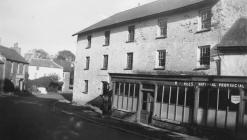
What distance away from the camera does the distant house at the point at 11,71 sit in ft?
134

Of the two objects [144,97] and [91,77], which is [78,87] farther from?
[144,97]

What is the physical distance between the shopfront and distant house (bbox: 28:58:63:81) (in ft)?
157

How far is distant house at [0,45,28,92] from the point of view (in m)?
40.9

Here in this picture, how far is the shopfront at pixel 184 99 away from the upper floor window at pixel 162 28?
3.62m

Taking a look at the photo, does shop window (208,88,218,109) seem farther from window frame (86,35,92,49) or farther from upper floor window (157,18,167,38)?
window frame (86,35,92,49)

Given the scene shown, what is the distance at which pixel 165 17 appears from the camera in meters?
20.7

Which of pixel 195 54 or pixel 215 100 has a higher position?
pixel 195 54

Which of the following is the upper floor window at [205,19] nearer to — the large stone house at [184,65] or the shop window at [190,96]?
the large stone house at [184,65]

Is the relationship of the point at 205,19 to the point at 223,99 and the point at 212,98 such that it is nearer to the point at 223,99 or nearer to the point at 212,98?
the point at 212,98

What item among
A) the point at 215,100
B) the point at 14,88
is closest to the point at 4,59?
the point at 14,88

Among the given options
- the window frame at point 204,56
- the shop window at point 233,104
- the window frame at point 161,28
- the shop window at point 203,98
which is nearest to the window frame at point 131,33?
the window frame at point 161,28

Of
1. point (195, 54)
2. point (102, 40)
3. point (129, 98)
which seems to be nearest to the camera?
point (195, 54)

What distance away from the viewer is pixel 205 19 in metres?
17.8

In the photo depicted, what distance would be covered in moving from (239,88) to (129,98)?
31.0ft
